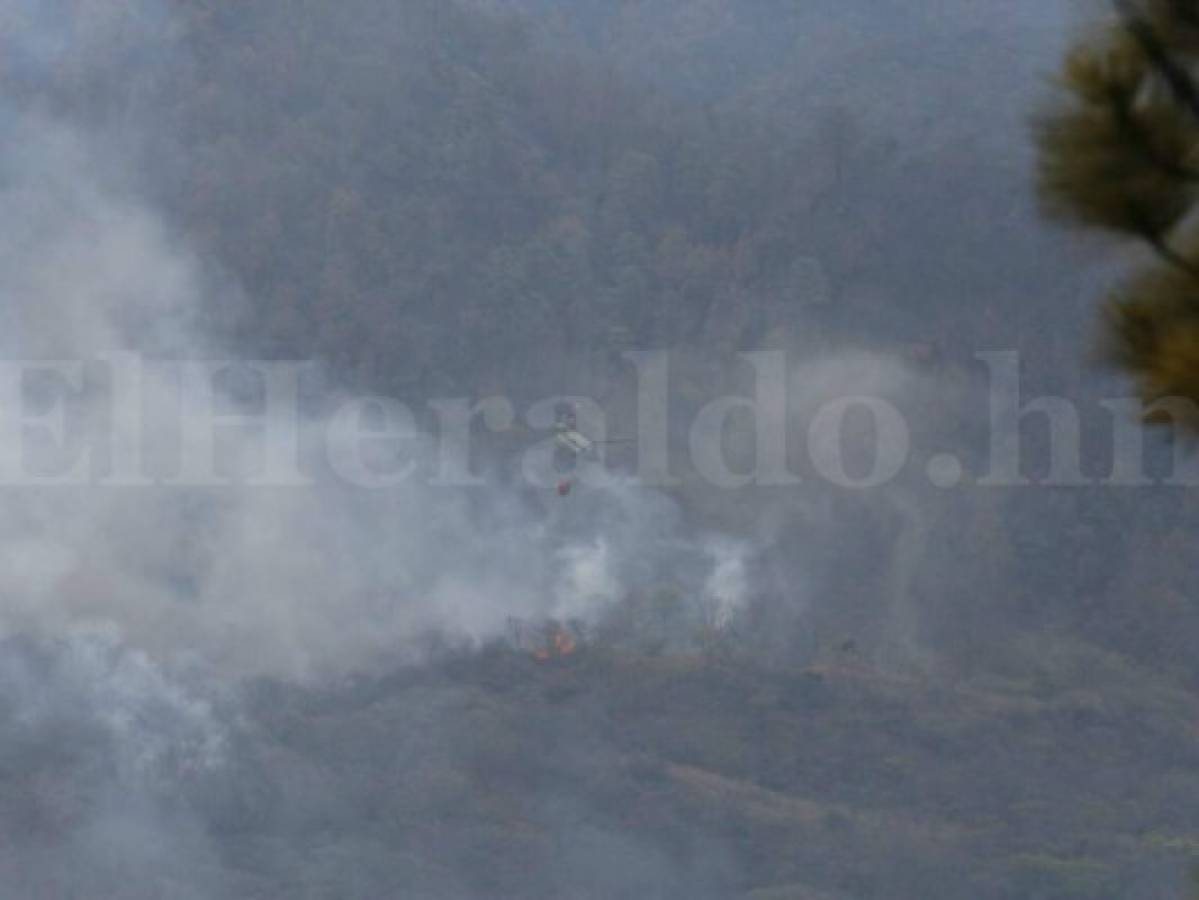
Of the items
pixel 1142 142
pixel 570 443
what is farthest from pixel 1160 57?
pixel 570 443

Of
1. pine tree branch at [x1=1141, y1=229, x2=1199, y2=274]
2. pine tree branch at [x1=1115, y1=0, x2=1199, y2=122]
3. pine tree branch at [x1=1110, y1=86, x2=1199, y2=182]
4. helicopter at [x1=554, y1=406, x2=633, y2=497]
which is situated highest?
helicopter at [x1=554, y1=406, x2=633, y2=497]

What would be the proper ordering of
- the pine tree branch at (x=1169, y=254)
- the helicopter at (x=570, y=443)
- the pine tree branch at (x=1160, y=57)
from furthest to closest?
the helicopter at (x=570, y=443)
the pine tree branch at (x=1169, y=254)
the pine tree branch at (x=1160, y=57)

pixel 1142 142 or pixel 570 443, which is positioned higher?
pixel 570 443

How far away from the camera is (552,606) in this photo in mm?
37719

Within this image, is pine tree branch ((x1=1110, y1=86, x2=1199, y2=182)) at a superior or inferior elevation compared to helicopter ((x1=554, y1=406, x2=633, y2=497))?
inferior

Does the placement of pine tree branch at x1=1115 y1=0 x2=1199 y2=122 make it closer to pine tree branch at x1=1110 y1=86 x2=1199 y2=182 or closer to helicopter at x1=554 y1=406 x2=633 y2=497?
pine tree branch at x1=1110 y1=86 x2=1199 y2=182

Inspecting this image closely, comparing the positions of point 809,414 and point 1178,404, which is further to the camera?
point 809,414

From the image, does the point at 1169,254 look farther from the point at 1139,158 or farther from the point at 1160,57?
the point at 1160,57

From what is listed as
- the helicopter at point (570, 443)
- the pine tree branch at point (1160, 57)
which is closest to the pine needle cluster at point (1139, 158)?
the pine tree branch at point (1160, 57)

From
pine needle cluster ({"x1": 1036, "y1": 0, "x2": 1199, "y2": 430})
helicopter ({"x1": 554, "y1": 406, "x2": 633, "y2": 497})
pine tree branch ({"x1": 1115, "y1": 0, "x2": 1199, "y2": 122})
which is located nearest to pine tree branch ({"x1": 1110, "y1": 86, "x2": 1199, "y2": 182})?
pine needle cluster ({"x1": 1036, "y1": 0, "x2": 1199, "y2": 430})

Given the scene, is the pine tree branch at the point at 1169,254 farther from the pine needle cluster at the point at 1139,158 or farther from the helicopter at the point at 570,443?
the helicopter at the point at 570,443

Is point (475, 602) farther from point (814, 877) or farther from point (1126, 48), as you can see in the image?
point (1126, 48)

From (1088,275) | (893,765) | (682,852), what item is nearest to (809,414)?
(1088,275)

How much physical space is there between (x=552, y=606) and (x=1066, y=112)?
32097 millimetres
